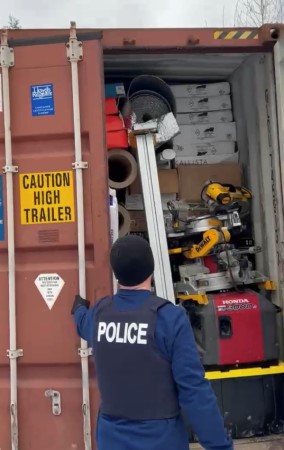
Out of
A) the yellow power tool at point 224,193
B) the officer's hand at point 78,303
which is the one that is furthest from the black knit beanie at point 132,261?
the yellow power tool at point 224,193

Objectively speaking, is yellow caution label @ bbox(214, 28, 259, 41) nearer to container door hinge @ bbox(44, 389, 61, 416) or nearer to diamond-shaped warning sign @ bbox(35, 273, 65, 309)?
diamond-shaped warning sign @ bbox(35, 273, 65, 309)

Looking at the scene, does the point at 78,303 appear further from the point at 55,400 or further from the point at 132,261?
the point at 132,261

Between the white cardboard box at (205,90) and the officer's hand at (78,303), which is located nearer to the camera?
the officer's hand at (78,303)

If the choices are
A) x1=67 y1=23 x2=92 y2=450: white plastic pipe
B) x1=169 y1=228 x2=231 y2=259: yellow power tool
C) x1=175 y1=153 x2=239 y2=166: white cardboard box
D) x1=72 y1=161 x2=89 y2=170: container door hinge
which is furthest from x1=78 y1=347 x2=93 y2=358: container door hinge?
x1=175 y1=153 x2=239 y2=166: white cardboard box

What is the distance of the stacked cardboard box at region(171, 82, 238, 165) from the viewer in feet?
14.8

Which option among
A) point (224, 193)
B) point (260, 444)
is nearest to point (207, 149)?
point (224, 193)

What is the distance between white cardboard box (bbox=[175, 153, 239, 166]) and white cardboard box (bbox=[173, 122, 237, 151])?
0.11m

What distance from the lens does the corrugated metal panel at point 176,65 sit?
12.6 ft

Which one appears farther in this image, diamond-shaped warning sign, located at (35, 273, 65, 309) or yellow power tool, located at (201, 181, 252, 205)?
yellow power tool, located at (201, 181, 252, 205)

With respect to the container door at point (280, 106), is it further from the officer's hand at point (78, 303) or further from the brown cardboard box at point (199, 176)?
the officer's hand at point (78, 303)

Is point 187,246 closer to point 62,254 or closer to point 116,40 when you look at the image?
point 62,254

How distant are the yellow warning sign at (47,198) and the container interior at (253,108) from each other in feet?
3.05

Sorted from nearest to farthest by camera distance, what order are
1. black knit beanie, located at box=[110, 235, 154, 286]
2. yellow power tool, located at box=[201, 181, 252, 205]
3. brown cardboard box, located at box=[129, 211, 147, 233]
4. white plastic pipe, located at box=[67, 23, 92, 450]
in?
black knit beanie, located at box=[110, 235, 154, 286] < white plastic pipe, located at box=[67, 23, 92, 450] < yellow power tool, located at box=[201, 181, 252, 205] < brown cardboard box, located at box=[129, 211, 147, 233]

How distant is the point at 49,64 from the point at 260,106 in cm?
158
